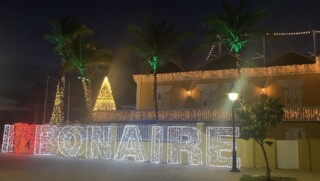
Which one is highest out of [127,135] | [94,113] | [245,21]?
[245,21]

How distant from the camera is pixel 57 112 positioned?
108 ft

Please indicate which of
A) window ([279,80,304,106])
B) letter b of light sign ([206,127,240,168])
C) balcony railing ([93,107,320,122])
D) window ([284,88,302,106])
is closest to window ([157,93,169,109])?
balcony railing ([93,107,320,122])

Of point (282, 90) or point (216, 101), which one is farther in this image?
point (216, 101)

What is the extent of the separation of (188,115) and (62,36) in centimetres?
1439

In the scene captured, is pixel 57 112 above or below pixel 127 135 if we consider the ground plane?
above

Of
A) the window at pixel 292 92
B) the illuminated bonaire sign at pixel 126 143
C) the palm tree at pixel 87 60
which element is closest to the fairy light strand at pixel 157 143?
the illuminated bonaire sign at pixel 126 143

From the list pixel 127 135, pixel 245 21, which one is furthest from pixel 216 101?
pixel 127 135

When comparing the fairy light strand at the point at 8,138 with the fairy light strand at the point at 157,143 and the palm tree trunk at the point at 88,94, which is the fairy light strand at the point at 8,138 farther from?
the fairy light strand at the point at 157,143

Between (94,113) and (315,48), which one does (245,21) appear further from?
(94,113)

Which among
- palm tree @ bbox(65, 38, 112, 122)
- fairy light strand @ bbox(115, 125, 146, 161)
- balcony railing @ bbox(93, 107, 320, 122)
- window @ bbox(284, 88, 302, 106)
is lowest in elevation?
fairy light strand @ bbox(115, 125, 146, 161)

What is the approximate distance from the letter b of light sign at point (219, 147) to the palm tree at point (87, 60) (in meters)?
13.9

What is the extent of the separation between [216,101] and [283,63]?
622 centimetres

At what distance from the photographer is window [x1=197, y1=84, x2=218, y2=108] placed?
97.9ft

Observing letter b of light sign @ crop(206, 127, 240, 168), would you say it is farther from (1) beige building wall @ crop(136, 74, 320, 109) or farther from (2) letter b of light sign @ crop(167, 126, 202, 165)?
(1) beige building wall @ crop(136, 74, 320, 109)
